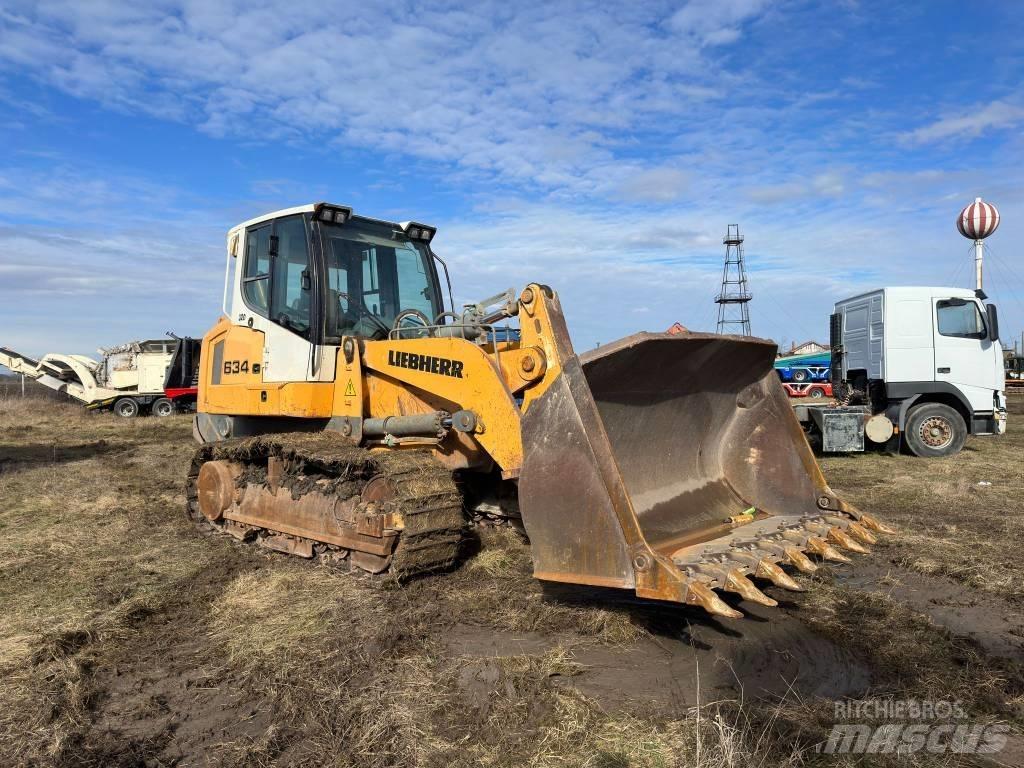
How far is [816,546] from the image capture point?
4.41m

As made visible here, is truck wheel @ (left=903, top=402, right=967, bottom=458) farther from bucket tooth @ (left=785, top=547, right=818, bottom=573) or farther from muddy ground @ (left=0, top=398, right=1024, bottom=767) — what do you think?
bucket tooth @ (left=785, top=547, right=818, bottom=573)

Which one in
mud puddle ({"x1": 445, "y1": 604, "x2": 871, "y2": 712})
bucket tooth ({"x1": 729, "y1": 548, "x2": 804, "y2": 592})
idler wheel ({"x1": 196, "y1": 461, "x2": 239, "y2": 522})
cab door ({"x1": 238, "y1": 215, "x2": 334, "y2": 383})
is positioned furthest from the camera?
idler wheel ({"x1": 196, "y1": 461, "x2": 239, "y2": 522})

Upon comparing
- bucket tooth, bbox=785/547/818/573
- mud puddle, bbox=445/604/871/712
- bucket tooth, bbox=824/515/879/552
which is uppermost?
bucket tooth, bbox=824/515/879/552

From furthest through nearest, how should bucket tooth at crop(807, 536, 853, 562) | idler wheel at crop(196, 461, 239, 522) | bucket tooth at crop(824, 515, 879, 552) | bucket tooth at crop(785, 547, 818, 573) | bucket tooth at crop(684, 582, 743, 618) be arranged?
idler wheel at crop(196, 461, 239, 522) → bucket tooth at crop(824, 515, 879, 552) → bucket tooth at crop(807, 536, 853, 562) → bucket tooth at crop(785, 547, 818, 573) → bucket tooth at crop(684, 582, 743, 618)

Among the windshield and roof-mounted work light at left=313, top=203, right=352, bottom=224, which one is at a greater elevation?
roof-mounted work light at left=313, top=203, right=352, bottom=224

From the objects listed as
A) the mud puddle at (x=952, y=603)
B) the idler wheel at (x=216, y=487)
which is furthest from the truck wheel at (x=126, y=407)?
the mud puddle at (x=952, y=603)

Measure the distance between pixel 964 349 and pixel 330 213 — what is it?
1143 cm

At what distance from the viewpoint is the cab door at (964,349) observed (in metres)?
12.9

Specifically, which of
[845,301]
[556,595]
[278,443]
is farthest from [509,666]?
[845,301]

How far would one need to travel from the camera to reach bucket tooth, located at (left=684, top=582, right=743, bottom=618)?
11.3 ft

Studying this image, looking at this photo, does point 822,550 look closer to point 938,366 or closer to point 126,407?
point 938,366

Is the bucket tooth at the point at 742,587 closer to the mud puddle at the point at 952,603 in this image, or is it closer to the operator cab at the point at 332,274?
the mud puddle at the point at 952,603

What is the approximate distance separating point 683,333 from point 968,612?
2.74 m

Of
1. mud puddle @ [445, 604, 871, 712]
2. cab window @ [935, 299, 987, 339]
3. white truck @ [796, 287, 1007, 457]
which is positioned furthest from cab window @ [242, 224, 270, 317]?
cab window @ [935, 299, 987, 339]
